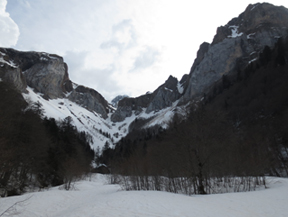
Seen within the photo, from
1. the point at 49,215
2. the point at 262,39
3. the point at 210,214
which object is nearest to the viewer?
the point at 210,214

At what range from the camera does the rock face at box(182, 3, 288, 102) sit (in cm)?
10275

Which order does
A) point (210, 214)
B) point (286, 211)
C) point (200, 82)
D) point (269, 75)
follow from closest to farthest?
point (210, 214) < point (286, 211) < point (269, 75) < point (200, 82)

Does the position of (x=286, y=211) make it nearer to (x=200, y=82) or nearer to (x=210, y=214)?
(x=210, y=214)

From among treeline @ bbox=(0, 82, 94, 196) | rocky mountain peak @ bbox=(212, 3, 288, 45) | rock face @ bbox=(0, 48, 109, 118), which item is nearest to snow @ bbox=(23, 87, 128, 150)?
rock face @ bbox=(0, 48, 109, 118)

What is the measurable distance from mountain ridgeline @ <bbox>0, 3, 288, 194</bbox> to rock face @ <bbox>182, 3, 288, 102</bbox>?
53cm

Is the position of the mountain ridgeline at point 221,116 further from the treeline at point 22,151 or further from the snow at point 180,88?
the treeline at point 22,151

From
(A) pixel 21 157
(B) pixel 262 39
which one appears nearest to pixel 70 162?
(A) pixel 21 157

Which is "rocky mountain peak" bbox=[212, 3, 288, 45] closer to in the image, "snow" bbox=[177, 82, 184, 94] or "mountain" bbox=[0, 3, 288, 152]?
"mountain" bbox=[0, 3, 288, 152]

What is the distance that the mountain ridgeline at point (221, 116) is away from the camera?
52.9 feet

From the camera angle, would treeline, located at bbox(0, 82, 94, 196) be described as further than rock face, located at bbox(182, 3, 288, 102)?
No

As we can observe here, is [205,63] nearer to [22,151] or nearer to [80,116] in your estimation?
[80,116]

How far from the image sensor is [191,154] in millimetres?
15859

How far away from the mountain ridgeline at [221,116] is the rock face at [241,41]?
53 centimetres

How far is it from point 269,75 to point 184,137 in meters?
54.7
